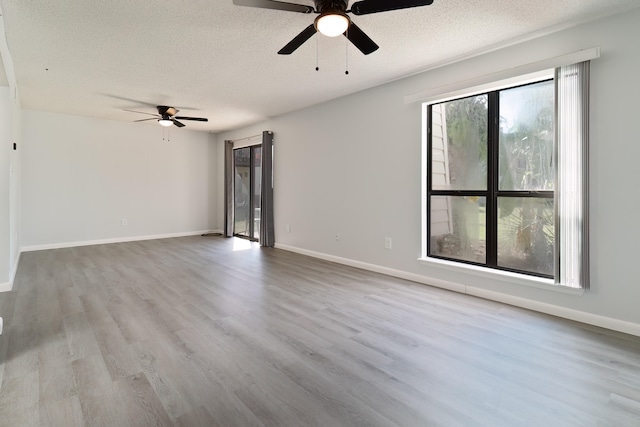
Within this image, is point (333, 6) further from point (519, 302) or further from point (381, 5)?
point (519, 302)

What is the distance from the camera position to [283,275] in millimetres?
4188

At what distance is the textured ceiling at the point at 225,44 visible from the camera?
2518 mm

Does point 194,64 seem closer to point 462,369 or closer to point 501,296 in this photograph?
point 462,369

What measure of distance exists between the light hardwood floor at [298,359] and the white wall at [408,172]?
1.33ft

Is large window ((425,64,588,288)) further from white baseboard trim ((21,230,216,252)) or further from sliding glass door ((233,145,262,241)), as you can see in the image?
white baseboard trim ((21,230,216,252))

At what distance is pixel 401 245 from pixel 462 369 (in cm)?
217

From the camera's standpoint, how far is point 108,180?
6496 mm

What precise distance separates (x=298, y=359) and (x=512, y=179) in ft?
9.07

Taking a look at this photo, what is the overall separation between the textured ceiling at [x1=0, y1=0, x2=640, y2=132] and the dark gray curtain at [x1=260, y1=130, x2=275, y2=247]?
4.73 ft

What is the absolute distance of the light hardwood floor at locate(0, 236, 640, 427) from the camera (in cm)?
159

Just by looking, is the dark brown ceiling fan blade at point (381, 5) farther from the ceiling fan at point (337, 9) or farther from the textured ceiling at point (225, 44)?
the textured ceiling at point (225, 44)

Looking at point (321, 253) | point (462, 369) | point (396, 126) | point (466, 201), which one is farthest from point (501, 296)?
point (321, 253)

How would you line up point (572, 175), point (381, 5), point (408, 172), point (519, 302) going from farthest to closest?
point (408, 172) → point (519, 302) → point (572, 175) → point (381, 5)

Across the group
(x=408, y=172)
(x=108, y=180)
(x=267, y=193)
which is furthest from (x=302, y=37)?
(x=108, y=180)
